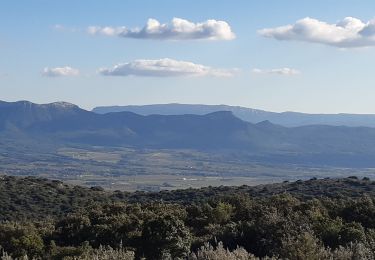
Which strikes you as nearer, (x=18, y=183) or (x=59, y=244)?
(x=59, y=244)

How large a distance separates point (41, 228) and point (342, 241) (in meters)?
9.98

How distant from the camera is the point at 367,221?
67.0 ft

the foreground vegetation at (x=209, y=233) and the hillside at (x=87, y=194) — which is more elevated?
the foreground vegetation at (x=209, y=233)

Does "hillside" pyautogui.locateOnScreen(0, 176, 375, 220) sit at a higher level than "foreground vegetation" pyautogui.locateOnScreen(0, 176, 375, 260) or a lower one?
lower

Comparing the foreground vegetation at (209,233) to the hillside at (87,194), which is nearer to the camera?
the foreground vegetation at (209,233)

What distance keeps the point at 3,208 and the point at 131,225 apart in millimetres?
19375

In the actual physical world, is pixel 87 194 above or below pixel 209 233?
below

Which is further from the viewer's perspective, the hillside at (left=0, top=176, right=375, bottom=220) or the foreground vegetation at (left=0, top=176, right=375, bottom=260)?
the hillside at (left=0, top=176, right=375, bottom=220)

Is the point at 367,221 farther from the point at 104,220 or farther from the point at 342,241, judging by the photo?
the point at 104,220

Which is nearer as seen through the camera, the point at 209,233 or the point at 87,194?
the point at 209,233

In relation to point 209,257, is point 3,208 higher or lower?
lower

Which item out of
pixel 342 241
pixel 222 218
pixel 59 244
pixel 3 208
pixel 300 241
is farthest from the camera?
pixel 3 208

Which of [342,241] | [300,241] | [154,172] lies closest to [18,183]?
[342,241]

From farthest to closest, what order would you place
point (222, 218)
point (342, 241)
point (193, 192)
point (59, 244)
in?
point (193, 192)
point (222, 218)
point (59, 244)
point (342, 241)
